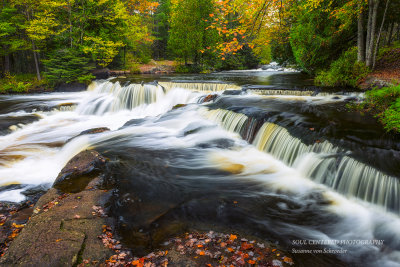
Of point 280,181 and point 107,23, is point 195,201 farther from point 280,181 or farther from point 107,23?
point 107,23

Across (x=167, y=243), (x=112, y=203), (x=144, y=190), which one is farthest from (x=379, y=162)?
(x=112, y=203)

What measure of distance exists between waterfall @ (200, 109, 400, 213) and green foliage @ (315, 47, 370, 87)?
22.3 feet

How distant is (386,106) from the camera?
634cm

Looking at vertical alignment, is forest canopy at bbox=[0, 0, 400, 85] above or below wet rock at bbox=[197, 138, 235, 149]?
above

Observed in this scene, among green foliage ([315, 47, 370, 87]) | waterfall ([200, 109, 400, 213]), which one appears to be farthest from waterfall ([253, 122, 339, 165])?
green foliage ([315, 47, 370, 87])

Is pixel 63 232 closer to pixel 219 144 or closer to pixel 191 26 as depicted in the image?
pixel 219 144

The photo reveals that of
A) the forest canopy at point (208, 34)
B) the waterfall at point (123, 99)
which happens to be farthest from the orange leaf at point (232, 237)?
the waterfall at point (123, 99)

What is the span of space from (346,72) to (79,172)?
1228 centimetres

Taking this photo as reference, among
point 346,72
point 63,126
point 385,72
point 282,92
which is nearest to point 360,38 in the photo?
point 346,72

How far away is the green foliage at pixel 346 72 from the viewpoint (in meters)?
10.8

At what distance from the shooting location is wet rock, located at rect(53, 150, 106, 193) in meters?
4.36

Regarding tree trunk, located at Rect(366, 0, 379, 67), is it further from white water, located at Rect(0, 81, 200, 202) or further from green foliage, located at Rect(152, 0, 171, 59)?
green foliage, located at Rect(152, 0, 171, 59)

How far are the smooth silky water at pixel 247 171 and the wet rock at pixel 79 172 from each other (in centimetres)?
44

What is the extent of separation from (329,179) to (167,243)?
12.0 feet
